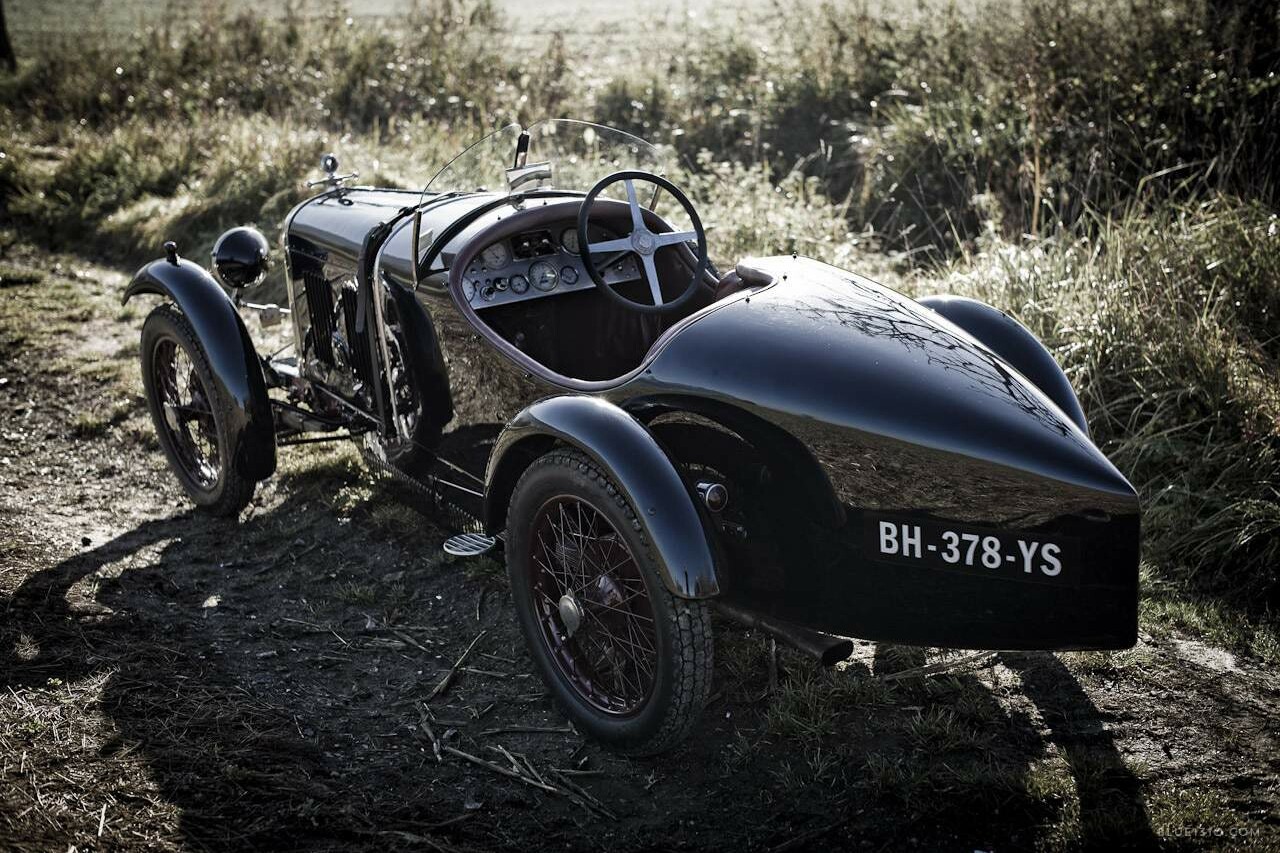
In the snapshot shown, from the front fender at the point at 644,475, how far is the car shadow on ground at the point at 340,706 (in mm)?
726

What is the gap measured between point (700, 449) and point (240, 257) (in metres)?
2.87

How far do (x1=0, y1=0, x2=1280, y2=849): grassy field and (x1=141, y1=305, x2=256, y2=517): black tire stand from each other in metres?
0.19

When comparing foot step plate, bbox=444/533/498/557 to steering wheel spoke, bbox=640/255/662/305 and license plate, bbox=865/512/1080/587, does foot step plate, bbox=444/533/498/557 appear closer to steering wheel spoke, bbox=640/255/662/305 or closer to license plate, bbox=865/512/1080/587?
steering wheel spoke, bbox=640/255/662/305

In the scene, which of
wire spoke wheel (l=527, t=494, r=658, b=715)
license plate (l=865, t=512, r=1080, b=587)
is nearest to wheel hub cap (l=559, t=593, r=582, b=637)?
wire spoke wheel (l=527, t=494, r=658, b=715)

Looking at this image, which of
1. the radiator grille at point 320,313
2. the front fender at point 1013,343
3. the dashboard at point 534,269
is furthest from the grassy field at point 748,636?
the dashboard at point 534,269

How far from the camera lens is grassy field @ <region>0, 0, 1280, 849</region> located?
2.96 m

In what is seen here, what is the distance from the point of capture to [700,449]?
3166 mm

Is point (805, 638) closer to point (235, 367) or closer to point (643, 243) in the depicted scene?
point (643, 243)

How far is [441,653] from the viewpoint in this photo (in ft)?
12.5

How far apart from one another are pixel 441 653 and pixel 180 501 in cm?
195

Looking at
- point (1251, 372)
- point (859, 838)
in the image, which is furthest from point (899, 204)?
point (859, 838)

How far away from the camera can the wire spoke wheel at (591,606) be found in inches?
124

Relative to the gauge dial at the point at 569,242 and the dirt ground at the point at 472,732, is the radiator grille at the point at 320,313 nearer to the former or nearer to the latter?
the dirt ground at the point at 472,732

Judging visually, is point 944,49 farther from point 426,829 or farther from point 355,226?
point 426,829
